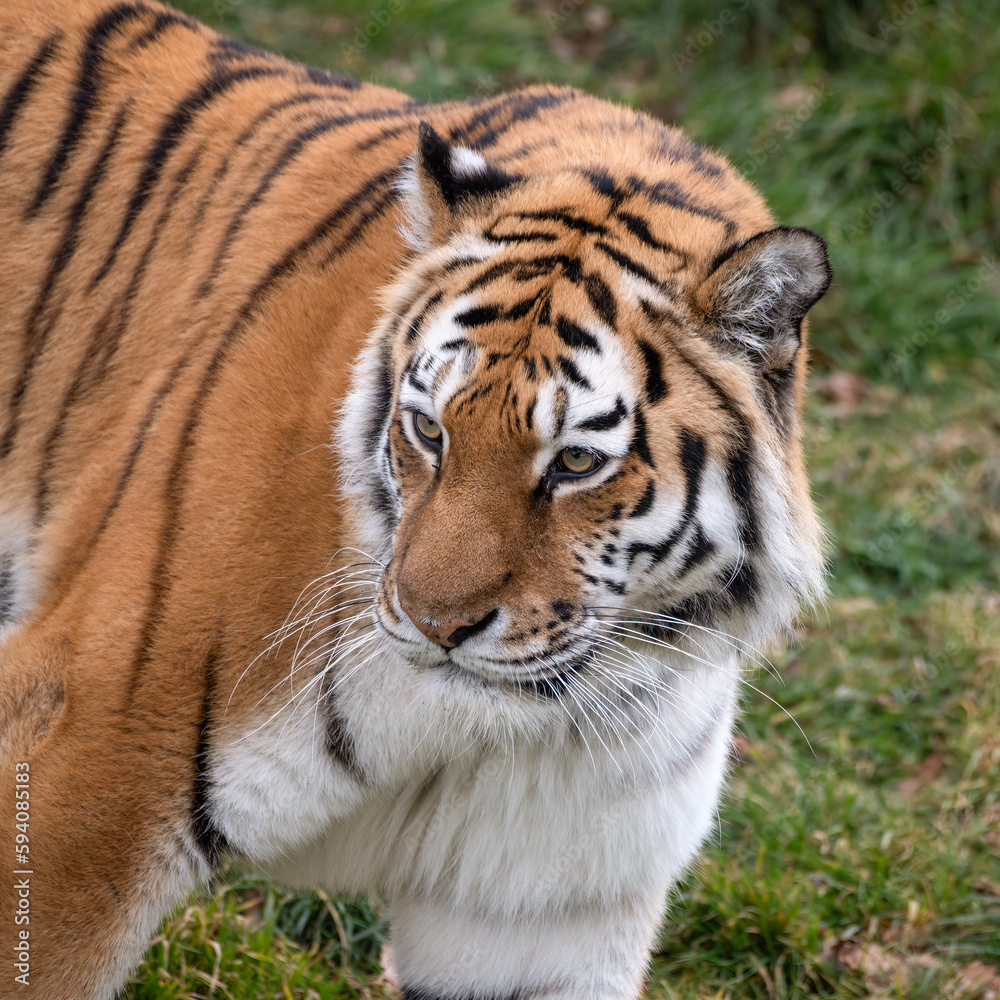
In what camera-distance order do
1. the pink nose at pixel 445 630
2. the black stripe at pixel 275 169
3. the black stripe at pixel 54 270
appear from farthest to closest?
the black stripe at pixel 54 270, the black stripe at pixel 275 169, the pink nose at pixel 445 630

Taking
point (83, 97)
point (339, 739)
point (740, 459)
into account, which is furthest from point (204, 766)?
point (83, 97)

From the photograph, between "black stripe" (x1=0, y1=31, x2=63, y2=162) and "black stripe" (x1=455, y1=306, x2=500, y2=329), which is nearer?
"black stripe" (x1=455, y1=306, x2=500, y2=329)

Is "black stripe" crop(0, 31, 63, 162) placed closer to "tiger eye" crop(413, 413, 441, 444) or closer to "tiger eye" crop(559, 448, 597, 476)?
"tiger eye" crop(413, 413, 441, 444)

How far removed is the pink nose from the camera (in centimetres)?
187

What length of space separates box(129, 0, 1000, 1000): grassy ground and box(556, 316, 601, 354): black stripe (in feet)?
3.89

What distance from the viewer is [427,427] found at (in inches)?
79.3

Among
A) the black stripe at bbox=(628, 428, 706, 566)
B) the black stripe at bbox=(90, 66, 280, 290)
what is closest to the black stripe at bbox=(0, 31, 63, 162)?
the black stripe at bbox=(90, 66, 280, 290)

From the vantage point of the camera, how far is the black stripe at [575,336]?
1.97 meters

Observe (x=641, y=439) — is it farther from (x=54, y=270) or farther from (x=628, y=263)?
(x=54, y=270)

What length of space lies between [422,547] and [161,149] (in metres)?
1.26

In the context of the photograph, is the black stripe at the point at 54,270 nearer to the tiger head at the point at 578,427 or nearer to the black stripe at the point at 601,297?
the tiger head at the point at 578,427

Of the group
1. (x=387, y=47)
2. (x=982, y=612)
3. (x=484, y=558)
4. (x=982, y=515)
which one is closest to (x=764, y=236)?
(x=484, y=558)

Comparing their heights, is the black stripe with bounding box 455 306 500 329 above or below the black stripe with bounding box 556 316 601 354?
below

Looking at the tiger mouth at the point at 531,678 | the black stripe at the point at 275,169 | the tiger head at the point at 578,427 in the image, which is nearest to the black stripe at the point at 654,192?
the tiger head at the point at 578,427
